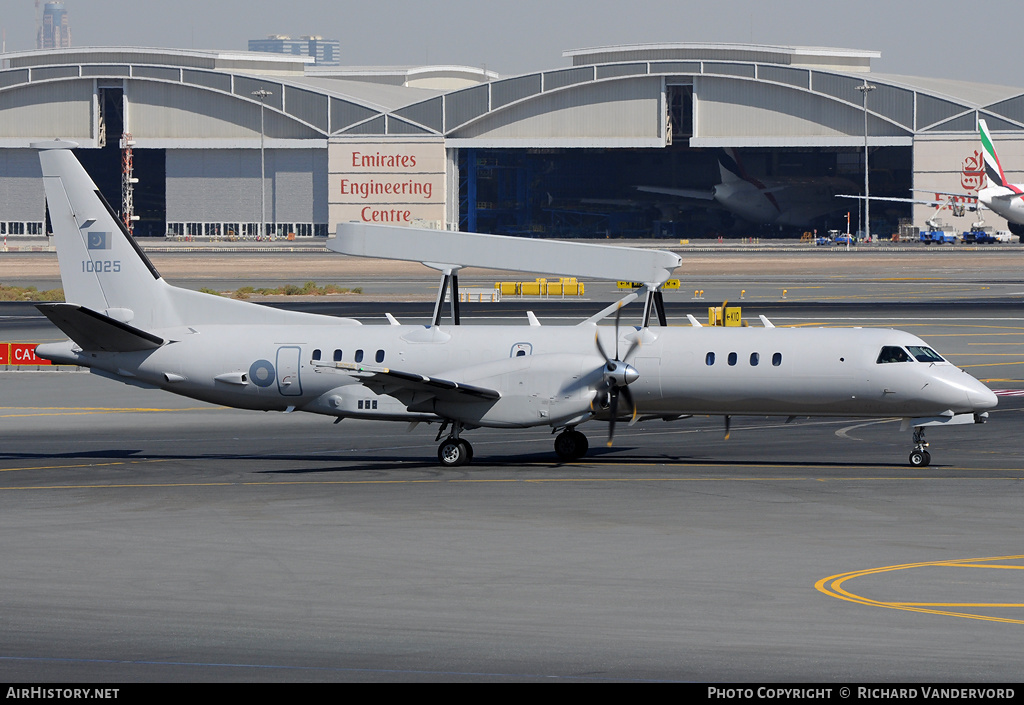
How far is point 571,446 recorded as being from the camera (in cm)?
3078

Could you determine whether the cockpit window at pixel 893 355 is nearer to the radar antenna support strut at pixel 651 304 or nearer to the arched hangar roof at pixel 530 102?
the radar antenna support strut at pixel 651 304

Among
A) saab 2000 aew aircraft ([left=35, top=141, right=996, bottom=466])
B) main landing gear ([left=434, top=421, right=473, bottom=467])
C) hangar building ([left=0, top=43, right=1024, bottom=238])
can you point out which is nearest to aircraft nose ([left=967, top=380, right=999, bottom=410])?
saab 2000 aew aircraft ([left=35, top=141, right=996, bottom=466])

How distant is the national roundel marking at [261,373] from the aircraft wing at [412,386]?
99.8 inches

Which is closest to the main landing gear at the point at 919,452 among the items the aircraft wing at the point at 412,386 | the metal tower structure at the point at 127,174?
the aircraft wing at the point at 412,386

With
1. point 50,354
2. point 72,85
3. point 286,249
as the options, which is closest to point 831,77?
point 286,249

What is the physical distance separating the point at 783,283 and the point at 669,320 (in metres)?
29.4

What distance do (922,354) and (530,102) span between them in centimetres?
12859

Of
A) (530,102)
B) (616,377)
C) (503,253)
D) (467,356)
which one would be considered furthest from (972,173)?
(616,377)

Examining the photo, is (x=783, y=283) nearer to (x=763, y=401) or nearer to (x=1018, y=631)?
(x=763, y=401)

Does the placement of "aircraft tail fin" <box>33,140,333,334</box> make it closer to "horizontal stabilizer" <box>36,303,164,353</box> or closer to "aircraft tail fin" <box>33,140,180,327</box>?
"aircraft tail fin" <box>33,140,180,327</box>

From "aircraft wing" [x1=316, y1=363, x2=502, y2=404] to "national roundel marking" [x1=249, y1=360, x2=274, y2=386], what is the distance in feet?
8.32

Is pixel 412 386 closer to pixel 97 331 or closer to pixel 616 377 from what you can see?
pixel 616 377

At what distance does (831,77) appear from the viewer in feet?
486

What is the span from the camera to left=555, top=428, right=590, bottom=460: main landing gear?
30781 millimetres
